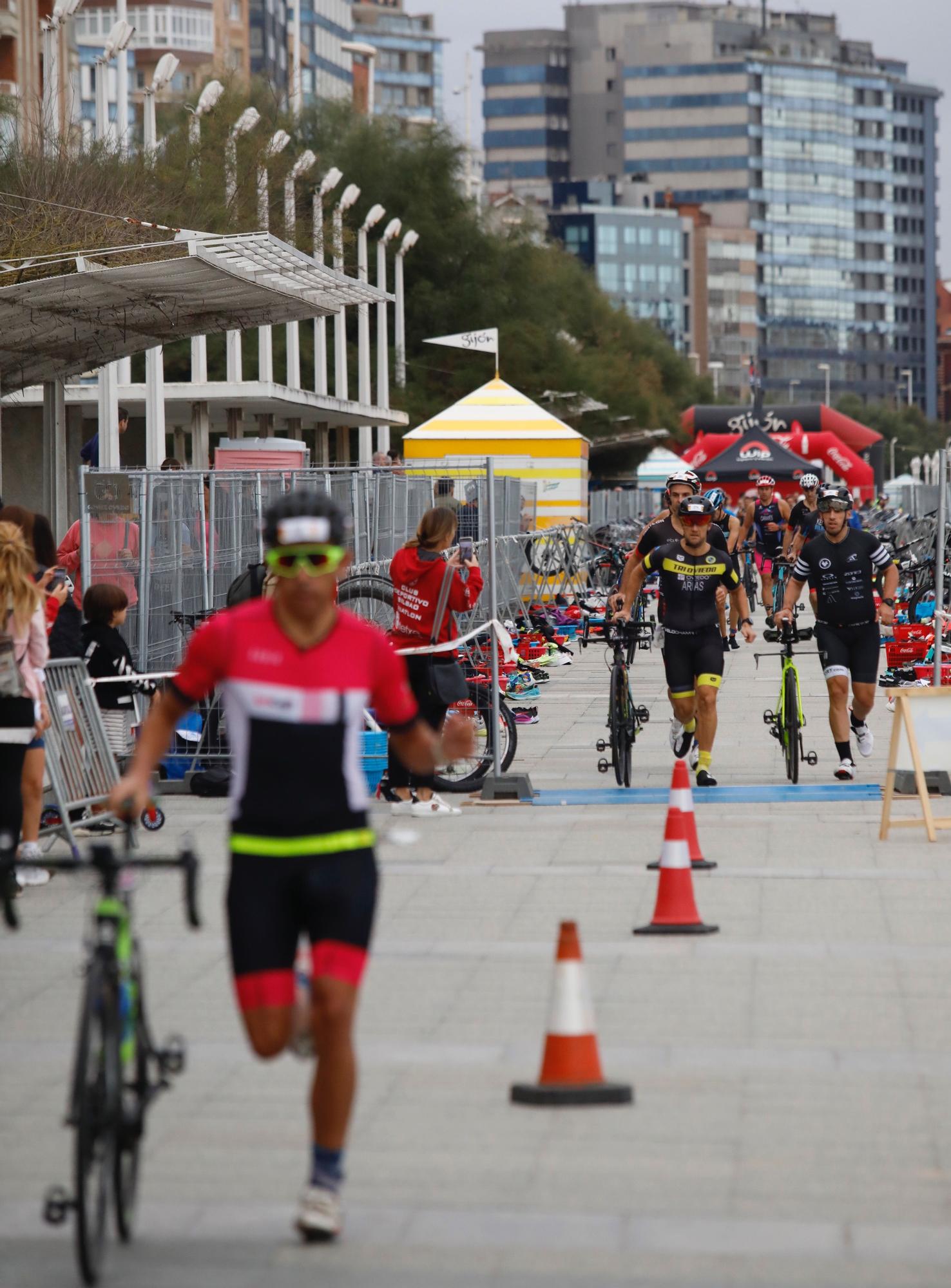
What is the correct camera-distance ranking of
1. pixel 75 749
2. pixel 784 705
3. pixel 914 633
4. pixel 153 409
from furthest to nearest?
1. pixel 153 409
2. pixel 914 633
3. pixel 784 705
4. pixel 75 749

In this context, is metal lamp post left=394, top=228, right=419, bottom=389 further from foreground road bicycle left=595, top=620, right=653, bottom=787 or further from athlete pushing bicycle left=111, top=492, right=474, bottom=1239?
athlete pushing bicycle left=111, top=492, right=474, bottom=1239

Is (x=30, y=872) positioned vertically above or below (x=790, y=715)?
below

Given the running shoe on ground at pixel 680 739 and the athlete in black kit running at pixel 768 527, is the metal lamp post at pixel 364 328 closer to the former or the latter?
the athlete in black kit running at pixel 768 527

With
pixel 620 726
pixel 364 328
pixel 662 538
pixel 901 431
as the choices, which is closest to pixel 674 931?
pixel 620 726

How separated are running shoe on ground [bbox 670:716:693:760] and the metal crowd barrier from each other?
397cm

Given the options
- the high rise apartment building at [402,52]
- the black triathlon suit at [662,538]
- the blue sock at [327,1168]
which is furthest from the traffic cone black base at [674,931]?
the high rise apartment building at [402,52]

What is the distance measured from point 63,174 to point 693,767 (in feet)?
55.5

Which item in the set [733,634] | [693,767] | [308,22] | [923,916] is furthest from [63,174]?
[308,22]

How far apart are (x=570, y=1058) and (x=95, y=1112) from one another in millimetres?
1887

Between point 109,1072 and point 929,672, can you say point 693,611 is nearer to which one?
point 929,672

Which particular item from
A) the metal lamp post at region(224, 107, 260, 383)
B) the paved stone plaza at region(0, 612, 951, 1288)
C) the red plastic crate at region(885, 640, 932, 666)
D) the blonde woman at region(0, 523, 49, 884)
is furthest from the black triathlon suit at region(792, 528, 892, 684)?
the metal lamp post at region(224, 107, 260, 383)

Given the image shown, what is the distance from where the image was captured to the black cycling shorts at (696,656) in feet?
44.5

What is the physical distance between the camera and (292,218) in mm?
38438

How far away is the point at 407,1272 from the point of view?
489cm
